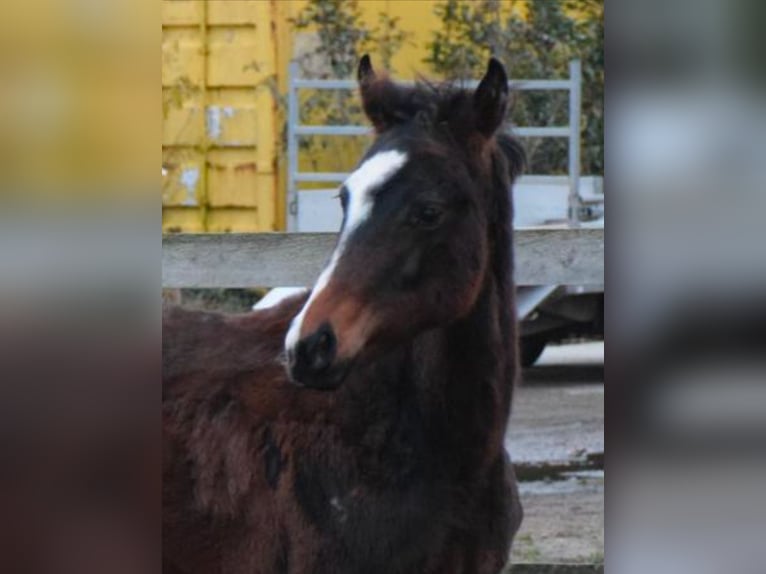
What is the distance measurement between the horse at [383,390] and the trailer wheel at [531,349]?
0.70ft

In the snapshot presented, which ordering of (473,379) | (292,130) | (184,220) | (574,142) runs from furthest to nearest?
(292,130) < (184,220) < (574,142) < (473,379)

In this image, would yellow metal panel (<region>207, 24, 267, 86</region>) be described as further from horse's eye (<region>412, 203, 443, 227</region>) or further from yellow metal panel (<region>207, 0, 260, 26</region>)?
horse's eye (<region>412, 203, 443, 227</region>)

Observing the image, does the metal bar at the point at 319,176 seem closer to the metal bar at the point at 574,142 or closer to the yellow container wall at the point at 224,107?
the yellow container wall at the point at 224,107

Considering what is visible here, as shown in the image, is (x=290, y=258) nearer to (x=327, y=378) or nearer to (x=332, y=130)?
(x=332, y=130)

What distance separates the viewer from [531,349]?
2.99 m

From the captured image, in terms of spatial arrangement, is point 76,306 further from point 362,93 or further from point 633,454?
point 362,93

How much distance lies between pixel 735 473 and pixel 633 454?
21 centimetres

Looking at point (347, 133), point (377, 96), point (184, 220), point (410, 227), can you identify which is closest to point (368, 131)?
point (377, 96)

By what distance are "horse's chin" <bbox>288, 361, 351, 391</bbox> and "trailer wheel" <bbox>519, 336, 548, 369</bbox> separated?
57cm

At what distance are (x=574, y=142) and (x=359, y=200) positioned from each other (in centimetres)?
74

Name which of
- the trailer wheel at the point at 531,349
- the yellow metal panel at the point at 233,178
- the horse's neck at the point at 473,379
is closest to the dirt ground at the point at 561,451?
the trailer wheel at the point at 531,349

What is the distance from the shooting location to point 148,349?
61.3 inches

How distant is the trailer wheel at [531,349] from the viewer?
2.92 meters

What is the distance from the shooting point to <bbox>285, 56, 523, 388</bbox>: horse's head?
2447 millimetres
